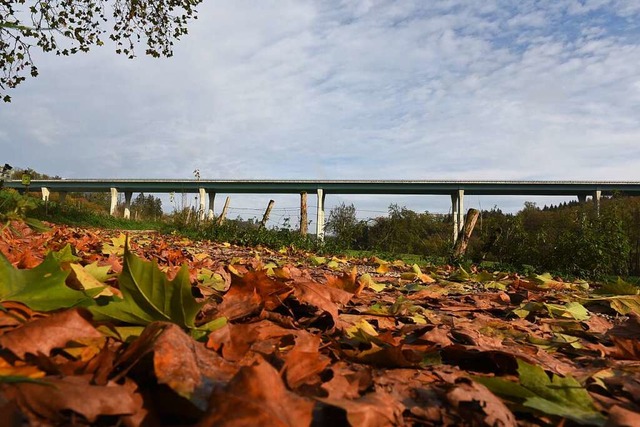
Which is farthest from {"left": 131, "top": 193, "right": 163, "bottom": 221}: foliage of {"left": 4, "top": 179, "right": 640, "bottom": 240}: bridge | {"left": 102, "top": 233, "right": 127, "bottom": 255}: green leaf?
{"left": 102, "top": 233, "right": 127, "bottom": 255}: green leaf

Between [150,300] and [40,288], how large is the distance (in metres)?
0.27

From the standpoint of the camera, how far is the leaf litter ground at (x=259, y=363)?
71cm

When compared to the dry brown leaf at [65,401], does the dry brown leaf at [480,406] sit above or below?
below

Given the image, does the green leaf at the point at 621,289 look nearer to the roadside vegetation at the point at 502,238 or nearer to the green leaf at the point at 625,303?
the green leaf at the point at 625,303

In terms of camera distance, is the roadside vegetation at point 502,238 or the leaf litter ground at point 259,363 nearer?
the leaf litter ground at point 259,363

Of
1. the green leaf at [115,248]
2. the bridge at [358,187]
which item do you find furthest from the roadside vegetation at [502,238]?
the bridge at [358,187]

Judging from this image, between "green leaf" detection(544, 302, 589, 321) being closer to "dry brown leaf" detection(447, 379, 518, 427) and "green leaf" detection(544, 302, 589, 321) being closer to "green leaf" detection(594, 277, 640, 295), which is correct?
"green leaf" detection(594, 277, 640, 295)

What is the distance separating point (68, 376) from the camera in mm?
771

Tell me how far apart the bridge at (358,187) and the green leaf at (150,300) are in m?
A: 43.4

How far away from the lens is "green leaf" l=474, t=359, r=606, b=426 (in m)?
0.87

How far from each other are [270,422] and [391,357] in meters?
0.52

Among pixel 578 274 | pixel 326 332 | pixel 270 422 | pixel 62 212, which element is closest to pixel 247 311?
pixel 326 332

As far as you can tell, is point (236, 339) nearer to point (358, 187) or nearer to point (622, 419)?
point (622, 419)

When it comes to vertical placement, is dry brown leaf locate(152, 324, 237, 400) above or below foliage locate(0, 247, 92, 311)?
below
